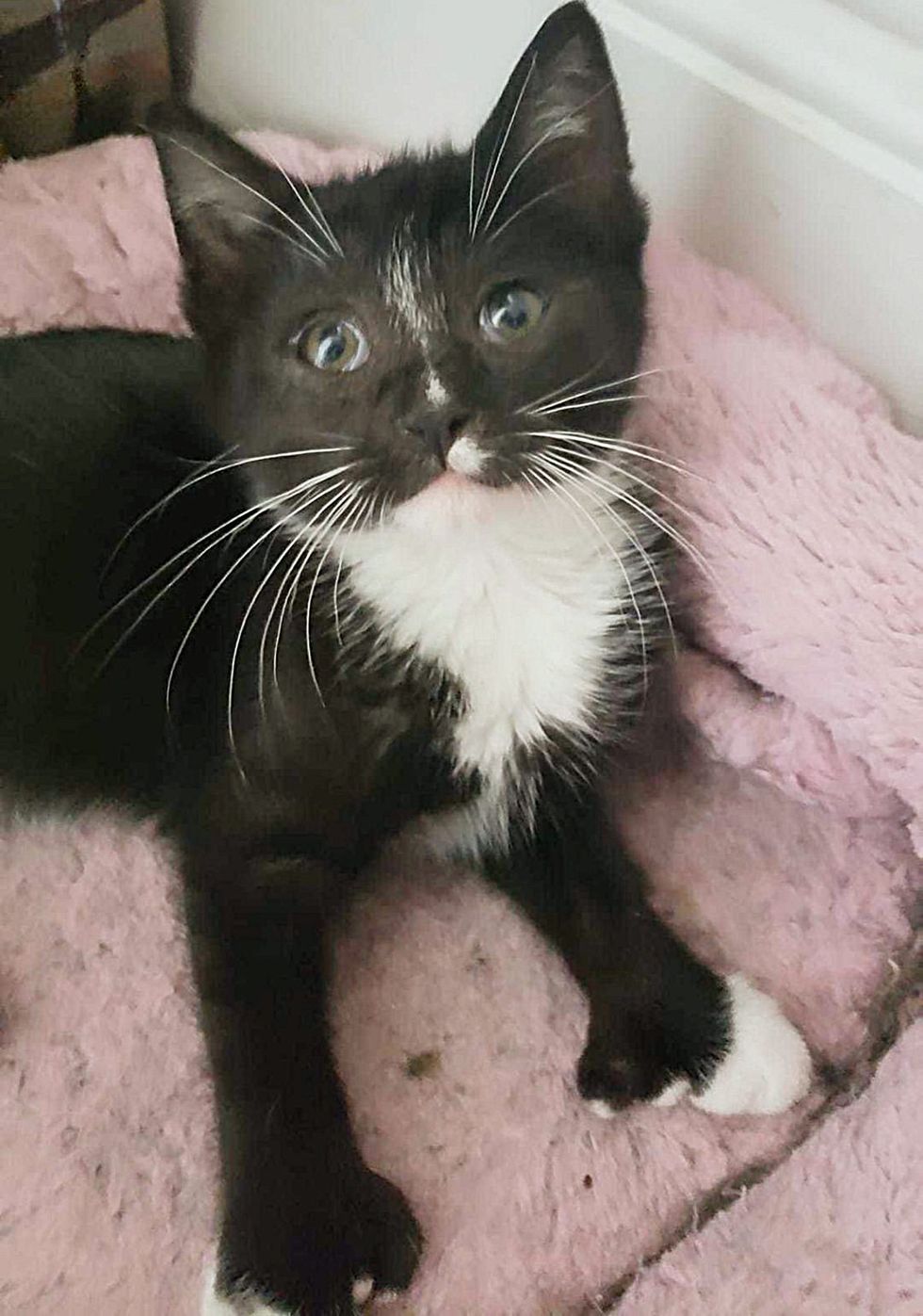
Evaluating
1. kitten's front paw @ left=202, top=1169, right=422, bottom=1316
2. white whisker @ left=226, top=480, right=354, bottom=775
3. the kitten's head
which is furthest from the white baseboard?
kitten's front paw @ left=202, top=1169, right=422, bottom=1316

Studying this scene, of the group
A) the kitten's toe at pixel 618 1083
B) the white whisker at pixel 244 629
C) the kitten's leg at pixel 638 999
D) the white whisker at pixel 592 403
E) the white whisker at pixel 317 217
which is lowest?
the kitten's toe at pixel 618 1083

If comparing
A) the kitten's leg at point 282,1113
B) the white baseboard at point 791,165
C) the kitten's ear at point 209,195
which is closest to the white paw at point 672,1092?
the kitten's leg at point 282,1113

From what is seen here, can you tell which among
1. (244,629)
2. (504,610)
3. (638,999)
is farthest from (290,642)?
(638,999)

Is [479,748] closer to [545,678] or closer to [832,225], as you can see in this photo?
[545,678]

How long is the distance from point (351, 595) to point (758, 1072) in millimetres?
473

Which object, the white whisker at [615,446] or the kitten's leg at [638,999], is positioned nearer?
the white whisker at [615,446]

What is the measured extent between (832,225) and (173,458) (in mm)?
572

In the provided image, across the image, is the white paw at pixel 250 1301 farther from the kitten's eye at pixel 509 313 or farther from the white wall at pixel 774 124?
the white wall at pixel 774 124

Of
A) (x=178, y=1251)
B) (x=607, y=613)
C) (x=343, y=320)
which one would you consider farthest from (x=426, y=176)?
(x=178, y=1251)

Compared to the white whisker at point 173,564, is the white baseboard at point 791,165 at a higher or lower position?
higher

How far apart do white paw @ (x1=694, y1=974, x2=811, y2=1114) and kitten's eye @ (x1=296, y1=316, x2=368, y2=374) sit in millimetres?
576

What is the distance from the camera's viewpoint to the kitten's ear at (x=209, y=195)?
0.93 meters

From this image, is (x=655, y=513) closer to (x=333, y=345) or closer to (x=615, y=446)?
(x=615, y=446)

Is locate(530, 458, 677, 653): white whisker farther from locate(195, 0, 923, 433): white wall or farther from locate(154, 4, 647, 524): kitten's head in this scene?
locate(195, 0, 923, 433): white wall
